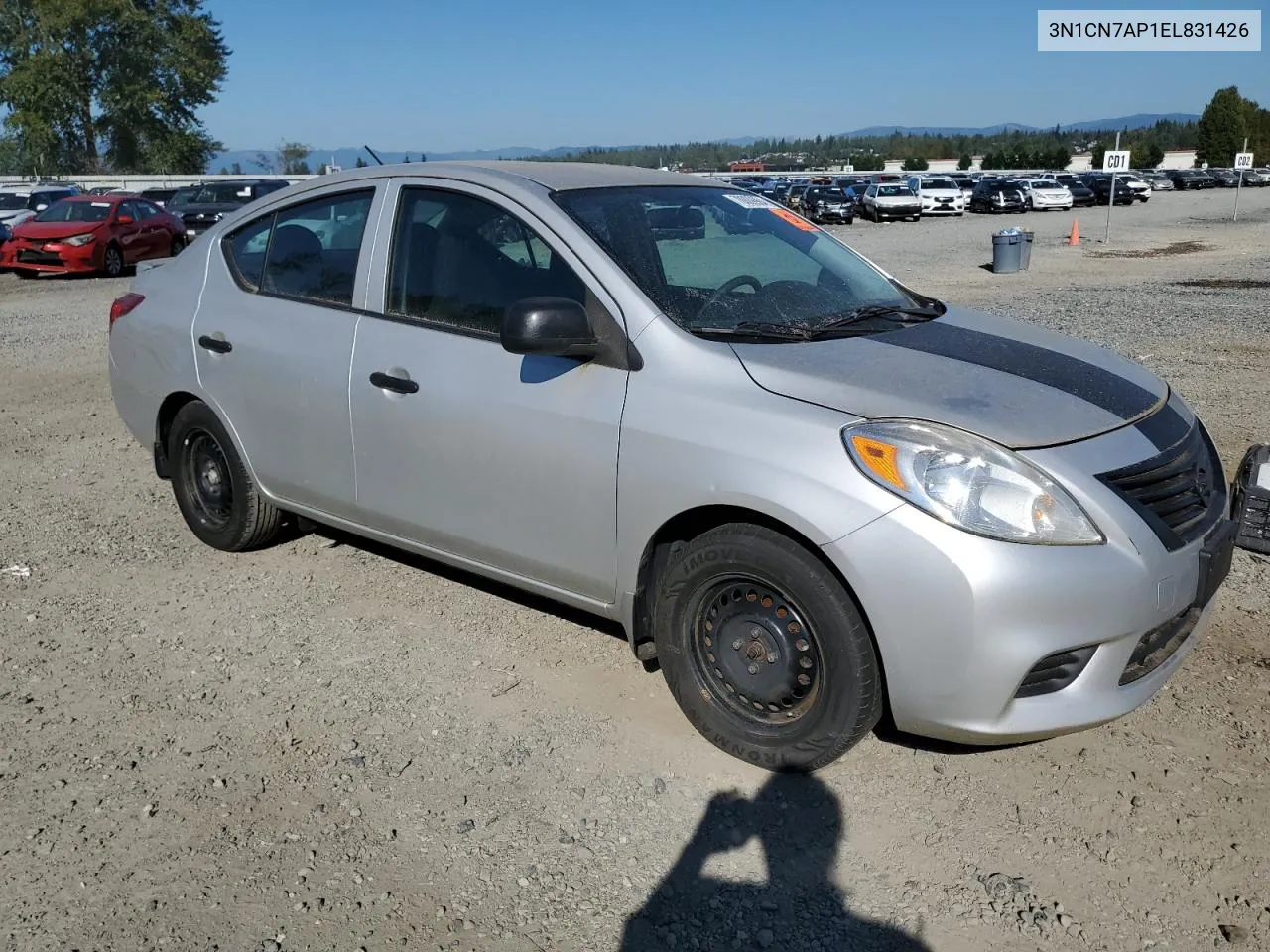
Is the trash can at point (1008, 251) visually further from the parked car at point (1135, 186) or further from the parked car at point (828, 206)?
the parked car at point (1135, 186)

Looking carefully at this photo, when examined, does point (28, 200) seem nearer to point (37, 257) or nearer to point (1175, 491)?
point (37, 257)

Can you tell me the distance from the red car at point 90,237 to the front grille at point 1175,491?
21.3 m

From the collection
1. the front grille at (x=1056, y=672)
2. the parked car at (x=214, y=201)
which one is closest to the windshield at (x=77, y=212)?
the parked car at (x=214, y=201)

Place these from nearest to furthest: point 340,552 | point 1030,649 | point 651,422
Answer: point 1030,649, point 651,422, point 340,552

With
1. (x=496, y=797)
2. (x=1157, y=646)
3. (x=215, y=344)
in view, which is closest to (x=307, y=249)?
(x=215, y=344)

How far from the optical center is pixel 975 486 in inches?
117

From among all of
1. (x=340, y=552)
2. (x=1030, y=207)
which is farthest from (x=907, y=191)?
(x=340, y=552)

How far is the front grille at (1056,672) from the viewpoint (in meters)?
3.00

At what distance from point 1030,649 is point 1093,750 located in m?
0.82

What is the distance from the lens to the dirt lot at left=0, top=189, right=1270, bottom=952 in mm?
2801

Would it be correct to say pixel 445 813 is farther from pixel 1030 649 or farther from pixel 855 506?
pixel 1030 649

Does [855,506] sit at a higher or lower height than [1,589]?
higher

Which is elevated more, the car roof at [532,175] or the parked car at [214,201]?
the parked car at [214,201]

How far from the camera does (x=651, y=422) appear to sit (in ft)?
11.3
